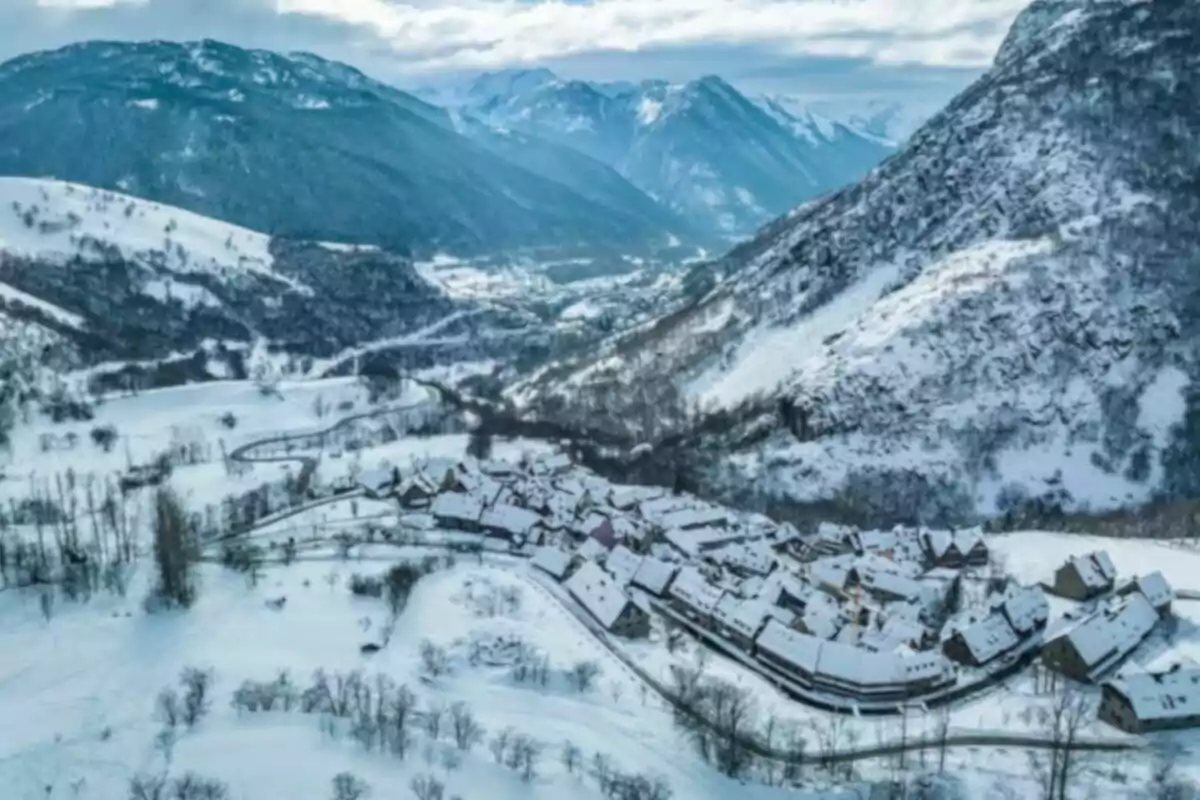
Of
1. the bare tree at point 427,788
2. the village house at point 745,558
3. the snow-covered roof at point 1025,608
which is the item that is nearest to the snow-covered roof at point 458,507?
the village house at point 745,558

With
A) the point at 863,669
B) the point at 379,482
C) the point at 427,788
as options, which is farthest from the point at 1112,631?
the point at 379,482

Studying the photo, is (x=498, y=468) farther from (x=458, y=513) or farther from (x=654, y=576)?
(x=654, y=576)

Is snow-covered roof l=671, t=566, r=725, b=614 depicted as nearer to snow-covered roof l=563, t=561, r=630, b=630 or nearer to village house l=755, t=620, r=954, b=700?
snow-covered roof l=563, t=561, r=630, b=630

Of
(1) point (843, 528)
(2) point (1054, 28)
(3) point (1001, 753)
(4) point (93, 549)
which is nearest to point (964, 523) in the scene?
(1) point (843, 528)

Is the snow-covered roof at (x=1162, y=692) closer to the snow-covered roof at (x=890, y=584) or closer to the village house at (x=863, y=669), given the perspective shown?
the village house at (x=863, y=669)

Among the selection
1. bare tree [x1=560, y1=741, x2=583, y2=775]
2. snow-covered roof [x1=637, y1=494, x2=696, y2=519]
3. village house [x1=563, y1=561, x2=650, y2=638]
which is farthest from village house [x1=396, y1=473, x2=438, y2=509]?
bare tree [x1=560, y1=741, x2=583, y2=775]

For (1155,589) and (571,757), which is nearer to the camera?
(571,757)

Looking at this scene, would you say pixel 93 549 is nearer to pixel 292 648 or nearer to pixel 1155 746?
pixel 292 648
